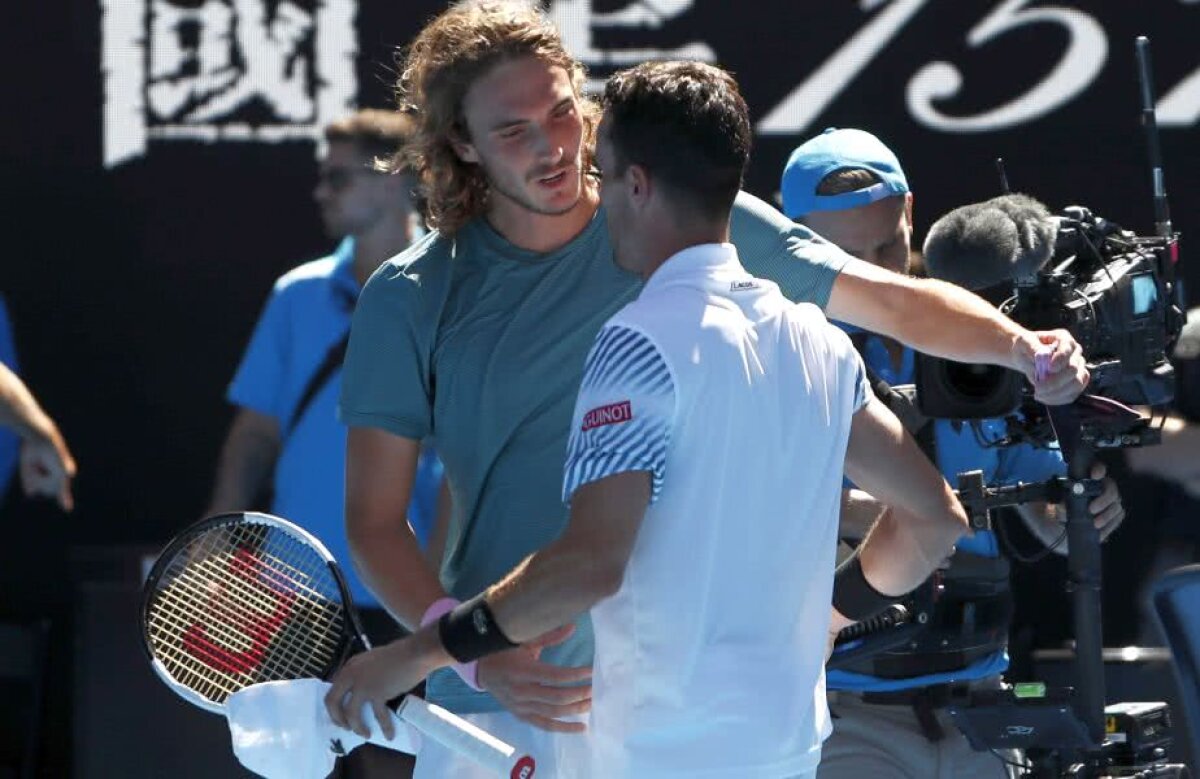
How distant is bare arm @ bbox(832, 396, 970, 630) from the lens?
2.81 metres

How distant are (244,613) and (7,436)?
8.16 feet

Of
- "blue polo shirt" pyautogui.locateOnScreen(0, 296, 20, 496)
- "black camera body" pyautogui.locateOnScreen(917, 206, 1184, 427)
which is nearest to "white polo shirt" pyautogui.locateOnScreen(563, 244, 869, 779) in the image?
"black camera body" pyautogui.locateOnScreen(917, 206, 1184, 427)

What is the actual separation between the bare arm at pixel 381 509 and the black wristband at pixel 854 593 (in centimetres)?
51

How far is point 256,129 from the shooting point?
17.7ft

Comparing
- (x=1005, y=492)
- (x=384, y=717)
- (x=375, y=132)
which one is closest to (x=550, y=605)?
(x=384, y=717)

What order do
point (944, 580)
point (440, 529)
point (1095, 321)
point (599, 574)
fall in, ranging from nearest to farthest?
point (599, 574) → point (1095, 321) → point (944, 580) → point (440, 529)

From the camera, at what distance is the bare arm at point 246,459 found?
5.30 m

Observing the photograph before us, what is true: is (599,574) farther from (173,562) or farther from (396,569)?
(173,562)

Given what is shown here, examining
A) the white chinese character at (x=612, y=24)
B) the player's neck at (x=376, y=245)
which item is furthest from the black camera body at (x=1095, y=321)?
the player's neck at (x=376, y=245)

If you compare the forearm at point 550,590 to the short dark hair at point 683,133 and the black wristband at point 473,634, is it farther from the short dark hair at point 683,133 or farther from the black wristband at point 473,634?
the short dark hair at point 683,133

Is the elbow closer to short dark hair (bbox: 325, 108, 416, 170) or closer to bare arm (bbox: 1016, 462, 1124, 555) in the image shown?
bare arm (bbox: 1016, 462, 1124, 555)

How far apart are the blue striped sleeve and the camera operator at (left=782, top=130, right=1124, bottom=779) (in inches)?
52.2

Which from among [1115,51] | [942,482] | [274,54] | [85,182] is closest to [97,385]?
[85,182]

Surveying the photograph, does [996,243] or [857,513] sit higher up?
[996,243]
